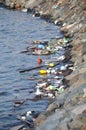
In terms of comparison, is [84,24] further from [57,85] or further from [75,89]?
[75,89]

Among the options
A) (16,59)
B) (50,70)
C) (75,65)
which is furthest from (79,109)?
(16,59)

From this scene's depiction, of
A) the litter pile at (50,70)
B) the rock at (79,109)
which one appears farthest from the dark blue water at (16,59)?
the rock at (79,109)

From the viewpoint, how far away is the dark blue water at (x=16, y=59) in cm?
2162

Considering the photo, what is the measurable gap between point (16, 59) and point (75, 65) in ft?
25.9

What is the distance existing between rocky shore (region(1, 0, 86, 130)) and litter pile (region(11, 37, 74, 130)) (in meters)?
0.71

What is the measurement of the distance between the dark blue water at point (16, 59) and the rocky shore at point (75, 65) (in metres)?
1.71

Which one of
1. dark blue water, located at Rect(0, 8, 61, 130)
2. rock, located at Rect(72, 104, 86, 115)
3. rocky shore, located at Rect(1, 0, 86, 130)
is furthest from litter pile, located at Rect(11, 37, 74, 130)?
rock, located at Rect(72, 104, 86, 115)

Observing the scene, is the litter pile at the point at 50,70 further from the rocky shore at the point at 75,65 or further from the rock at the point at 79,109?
the rock at the point at 79,109

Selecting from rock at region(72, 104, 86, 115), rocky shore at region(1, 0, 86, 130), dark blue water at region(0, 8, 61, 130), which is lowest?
dark blue water at region(0, 8, 61, 130)

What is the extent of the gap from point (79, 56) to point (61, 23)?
23276 millimetres

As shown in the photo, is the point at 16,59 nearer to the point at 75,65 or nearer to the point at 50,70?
the point at 50,70

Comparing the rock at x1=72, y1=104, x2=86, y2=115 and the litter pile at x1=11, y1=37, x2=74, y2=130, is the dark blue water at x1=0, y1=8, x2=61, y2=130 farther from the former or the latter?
the rock at x1=72, y1=104, x2=86, y2=115

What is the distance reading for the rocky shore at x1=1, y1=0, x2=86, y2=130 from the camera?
15.5 metres

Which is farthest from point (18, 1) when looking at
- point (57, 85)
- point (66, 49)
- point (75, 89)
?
point (75, 89)
